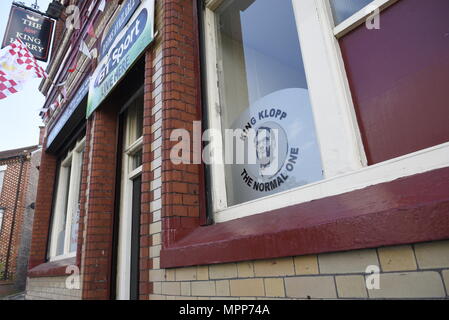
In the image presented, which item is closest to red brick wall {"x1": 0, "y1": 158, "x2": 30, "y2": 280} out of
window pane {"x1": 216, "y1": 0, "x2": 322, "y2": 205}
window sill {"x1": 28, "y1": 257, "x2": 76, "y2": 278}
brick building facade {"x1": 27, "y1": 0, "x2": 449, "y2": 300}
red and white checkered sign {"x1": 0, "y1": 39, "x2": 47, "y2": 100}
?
window sill {"x1": 28, "y1": 257, "x2": 76, "y2": 278}

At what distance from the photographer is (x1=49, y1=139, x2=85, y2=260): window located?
4.76 metres

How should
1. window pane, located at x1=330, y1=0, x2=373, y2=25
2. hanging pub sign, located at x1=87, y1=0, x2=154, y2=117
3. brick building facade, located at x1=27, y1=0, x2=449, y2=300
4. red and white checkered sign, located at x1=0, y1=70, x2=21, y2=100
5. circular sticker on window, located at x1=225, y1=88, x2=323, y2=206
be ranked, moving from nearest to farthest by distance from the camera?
1. brick building facade, located at x1=27, y1=0, x2=449, y2=300
2. window pane, located at x1=330, y1=0, x2=373, y2=25
3. circular sticker on window, located at x1=225, y1=88, x2=323, y2=206
4. hanging pub sign, located at x1=87, y1=0, x2=154, y2=117
5. red and white checkered sign, located at x1=0, y1=70, x2=21, y2=100

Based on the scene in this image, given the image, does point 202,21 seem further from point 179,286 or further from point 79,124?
point 79,124

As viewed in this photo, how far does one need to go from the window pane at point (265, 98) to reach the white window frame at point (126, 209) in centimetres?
132

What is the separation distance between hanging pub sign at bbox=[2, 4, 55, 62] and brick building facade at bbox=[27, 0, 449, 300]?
4398 mm

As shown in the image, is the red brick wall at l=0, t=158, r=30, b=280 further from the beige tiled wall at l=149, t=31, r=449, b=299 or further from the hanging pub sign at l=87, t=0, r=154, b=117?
the beige tiled wall at l=149, t=31, r=449, b=299

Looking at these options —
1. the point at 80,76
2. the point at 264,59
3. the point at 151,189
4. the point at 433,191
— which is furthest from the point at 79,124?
the point at 433,191

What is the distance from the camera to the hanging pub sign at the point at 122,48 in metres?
2.81

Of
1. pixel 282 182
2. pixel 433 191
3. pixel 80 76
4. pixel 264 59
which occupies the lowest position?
pixel 433 191

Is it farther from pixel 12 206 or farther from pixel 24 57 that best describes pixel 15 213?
pixel 24 57

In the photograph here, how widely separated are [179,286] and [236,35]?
6.58ft

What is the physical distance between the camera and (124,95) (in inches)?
144

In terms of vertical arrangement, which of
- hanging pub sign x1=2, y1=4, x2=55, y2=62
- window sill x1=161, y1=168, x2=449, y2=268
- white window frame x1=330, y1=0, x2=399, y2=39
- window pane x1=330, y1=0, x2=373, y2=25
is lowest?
window sill x1=161, y1=168, x2=449, y2=268

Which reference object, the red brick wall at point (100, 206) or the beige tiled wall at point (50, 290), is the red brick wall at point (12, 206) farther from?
the red brick wall at point (100, 206)
